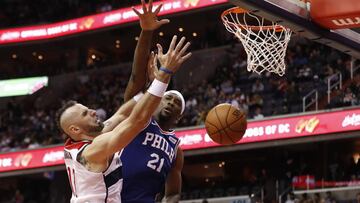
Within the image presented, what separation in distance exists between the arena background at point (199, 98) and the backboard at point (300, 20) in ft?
24.2

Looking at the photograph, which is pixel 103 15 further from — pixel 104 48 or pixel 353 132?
pixel 353 132

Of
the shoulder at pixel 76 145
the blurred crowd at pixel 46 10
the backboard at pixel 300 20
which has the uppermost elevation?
the blurred crowd at pixel 46 10

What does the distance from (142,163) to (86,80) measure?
2050 cm

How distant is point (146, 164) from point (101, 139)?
0.82 m

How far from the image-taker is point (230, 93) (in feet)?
61.2

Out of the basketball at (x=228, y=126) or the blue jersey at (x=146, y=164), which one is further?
the basketball at (x=228, y=126)

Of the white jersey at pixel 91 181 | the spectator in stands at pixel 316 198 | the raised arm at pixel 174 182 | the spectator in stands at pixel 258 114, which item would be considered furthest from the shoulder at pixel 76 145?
the spectator in stands at pixel 258 114

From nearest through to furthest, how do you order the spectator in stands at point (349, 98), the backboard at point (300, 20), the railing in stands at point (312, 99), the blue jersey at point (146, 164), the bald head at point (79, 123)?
the bald head at point (79, 123) → the blue jersey at point (146, 164) → the backboard at point (300, 20) → the spectator in stands at point (349, 98) → the railing in stands at point (312, 99)

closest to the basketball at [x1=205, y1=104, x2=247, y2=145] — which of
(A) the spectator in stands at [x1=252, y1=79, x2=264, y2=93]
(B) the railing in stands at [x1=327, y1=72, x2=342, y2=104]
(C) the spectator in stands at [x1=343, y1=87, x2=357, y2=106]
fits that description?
(C) the spectator in stands at [x1=343, y1=87, x2=357, y2=106]

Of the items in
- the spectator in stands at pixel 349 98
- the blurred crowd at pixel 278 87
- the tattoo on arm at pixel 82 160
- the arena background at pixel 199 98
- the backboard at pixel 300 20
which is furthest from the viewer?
the blurred crowd at pixel 278 87

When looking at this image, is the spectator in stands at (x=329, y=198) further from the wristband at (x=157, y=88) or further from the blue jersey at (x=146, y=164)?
the wristband at (x=157, y=88)

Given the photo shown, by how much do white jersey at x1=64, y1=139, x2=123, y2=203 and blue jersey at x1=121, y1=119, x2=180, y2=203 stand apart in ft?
1.66

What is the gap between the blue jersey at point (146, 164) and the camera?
4.68 meters

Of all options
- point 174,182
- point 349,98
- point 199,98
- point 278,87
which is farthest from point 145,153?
point 199,98
